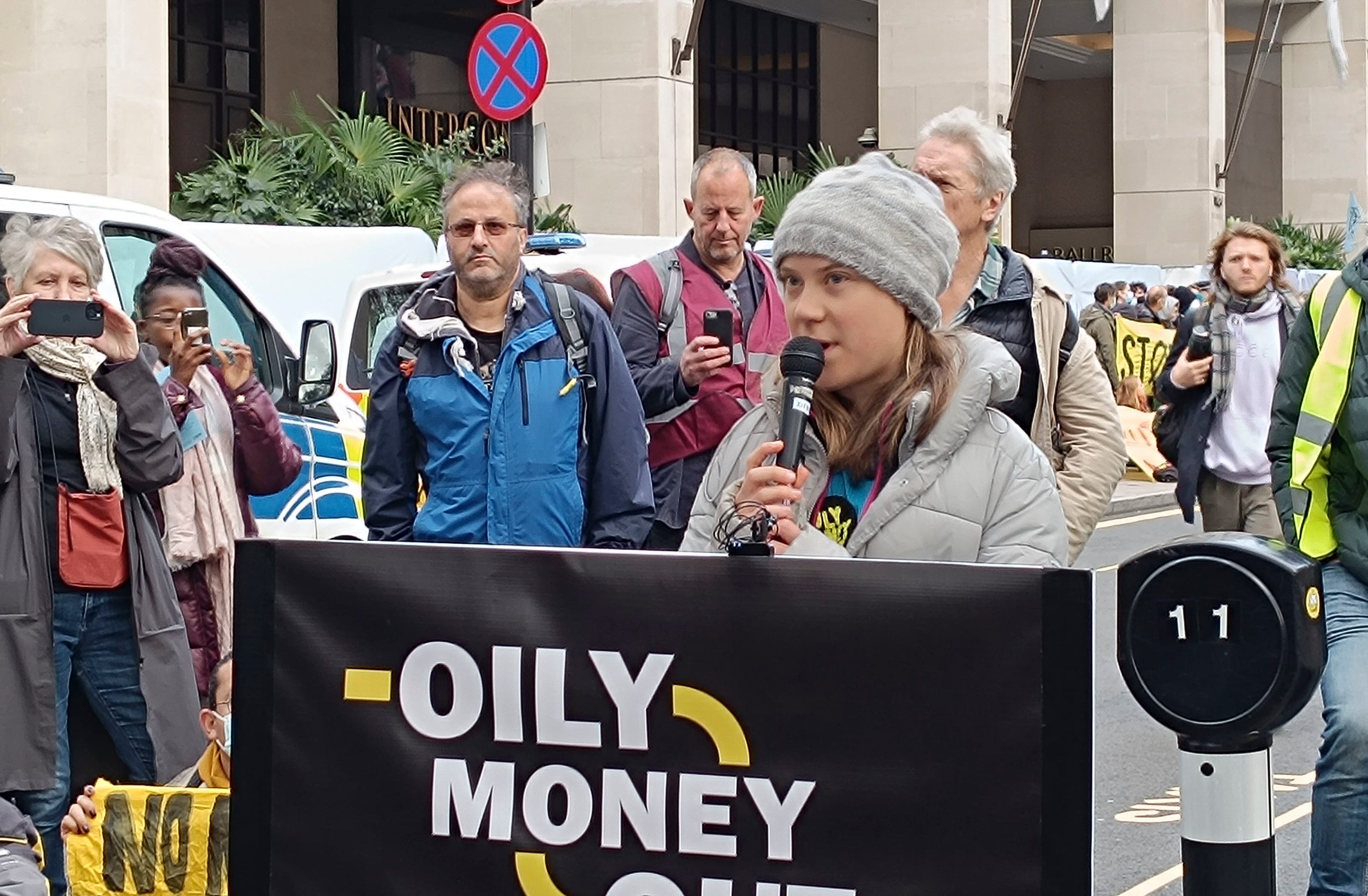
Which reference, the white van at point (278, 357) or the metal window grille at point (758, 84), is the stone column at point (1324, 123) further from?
the white van at point (278, 357)

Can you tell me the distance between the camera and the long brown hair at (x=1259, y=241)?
8961mm

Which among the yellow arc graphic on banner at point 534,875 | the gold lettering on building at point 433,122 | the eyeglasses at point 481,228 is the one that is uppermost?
the gold lettering on building at point 433,122

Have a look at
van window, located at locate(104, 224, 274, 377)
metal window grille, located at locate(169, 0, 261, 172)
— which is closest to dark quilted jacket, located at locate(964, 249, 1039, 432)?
van window, located at locate(104, 224, 274, 377)

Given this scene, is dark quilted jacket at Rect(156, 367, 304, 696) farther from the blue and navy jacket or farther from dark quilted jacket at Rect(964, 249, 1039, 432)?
dark quilted jacket at Rect(964, 249, 1039, 432)

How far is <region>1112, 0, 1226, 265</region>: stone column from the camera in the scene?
33594mm

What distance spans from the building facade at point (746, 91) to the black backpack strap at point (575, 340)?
10.3m

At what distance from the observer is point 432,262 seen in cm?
1269

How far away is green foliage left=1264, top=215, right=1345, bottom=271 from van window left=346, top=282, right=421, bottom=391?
27712mm

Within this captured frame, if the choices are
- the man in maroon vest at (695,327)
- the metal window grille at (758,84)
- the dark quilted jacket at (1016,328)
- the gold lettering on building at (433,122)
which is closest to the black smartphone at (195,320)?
the man in maroon vest at (695,327)

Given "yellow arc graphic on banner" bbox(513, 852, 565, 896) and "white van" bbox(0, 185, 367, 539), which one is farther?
"white van" bbox(0, 185, 367, 539)

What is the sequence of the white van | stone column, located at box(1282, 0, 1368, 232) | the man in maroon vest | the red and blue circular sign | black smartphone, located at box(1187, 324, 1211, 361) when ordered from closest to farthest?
the man in maroon vest → the white van → black smartphone, located at box(1187, 324, 1211, 361) → the red and blue circular sign → stone column, located at box(1282, 0, 1368, 232)

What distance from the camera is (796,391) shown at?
2.99 m

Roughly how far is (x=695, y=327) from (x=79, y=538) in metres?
1.94

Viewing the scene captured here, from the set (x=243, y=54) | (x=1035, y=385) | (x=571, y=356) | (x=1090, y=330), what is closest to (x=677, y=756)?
(x=1035, y=385)
